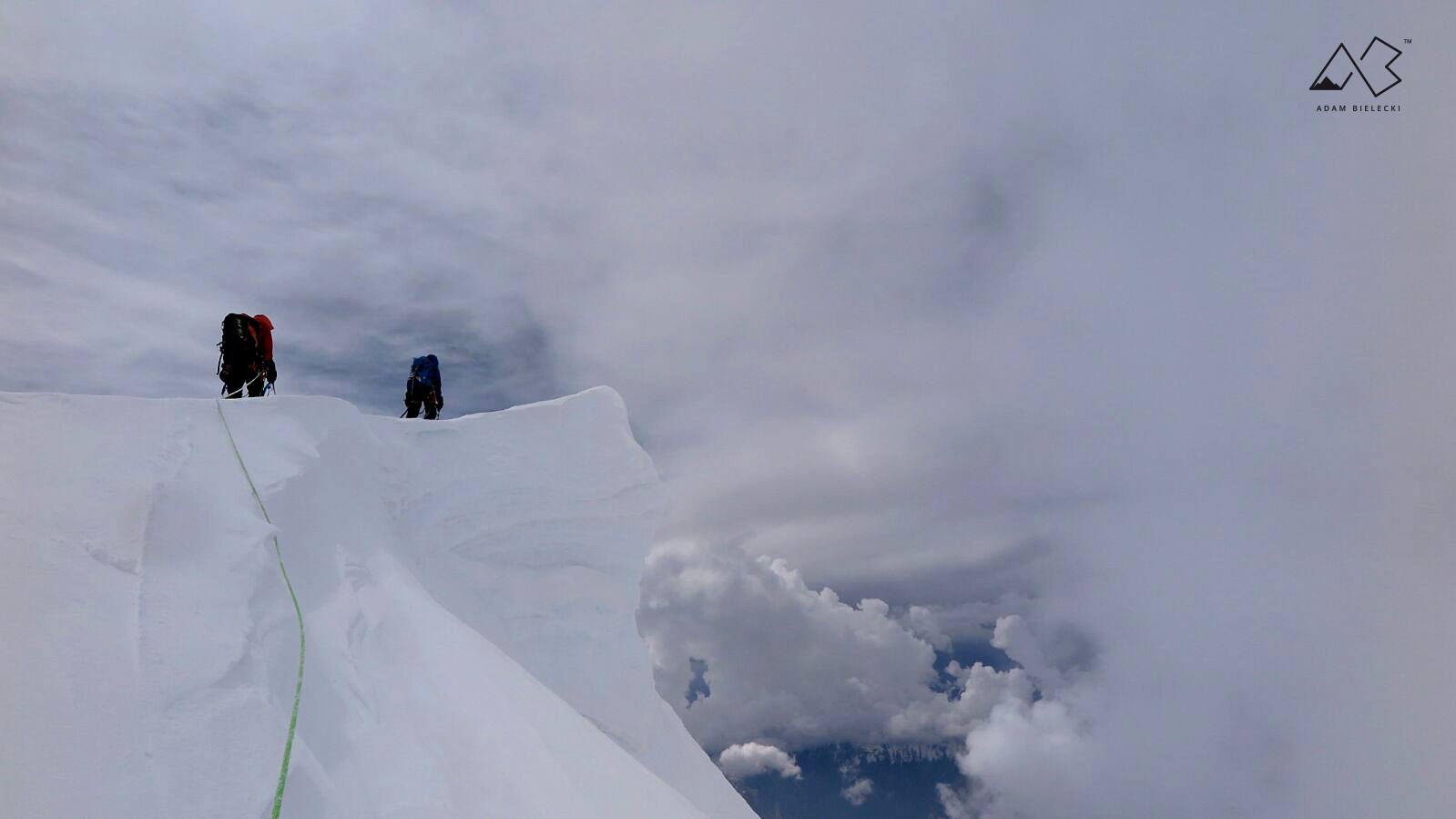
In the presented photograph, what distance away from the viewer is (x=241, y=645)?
19.2 feet

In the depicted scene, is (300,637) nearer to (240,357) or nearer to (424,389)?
(240,357)

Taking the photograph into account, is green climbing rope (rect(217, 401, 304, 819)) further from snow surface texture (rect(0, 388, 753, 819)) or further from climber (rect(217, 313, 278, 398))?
climber (rect(217, 313, 278, 398))

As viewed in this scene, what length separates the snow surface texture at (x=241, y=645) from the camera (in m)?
4.62

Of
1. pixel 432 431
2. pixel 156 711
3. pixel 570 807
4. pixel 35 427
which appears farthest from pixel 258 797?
pixel 432 431

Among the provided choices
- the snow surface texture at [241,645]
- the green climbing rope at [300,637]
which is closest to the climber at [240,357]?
the snow surface texture at [241,645]

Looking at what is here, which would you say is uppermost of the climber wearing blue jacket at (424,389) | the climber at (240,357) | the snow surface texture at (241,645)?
the climber wearing blue jacket at (424,389)

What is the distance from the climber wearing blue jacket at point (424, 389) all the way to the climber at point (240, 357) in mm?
4246

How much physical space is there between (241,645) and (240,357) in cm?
1093

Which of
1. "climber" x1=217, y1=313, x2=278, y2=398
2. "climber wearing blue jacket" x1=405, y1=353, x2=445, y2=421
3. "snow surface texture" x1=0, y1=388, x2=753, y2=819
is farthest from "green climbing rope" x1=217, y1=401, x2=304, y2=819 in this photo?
"climber wearing blue jacket" x1=405, y1=353, x2=445, y2=421

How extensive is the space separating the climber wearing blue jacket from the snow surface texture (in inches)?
254

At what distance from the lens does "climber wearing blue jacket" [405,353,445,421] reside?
63.7ft

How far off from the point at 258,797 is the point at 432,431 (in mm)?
11036

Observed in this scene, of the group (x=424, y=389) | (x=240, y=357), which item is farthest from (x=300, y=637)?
(x=424, y=389)

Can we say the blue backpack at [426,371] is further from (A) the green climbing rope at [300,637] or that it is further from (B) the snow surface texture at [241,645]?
(A) the green climbing rope at [300,637]
